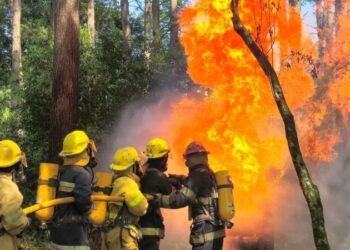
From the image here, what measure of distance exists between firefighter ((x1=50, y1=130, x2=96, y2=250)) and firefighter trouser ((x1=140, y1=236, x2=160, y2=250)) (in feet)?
3.47

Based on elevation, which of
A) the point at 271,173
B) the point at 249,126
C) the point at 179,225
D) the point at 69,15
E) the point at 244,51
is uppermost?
the point at 69,15

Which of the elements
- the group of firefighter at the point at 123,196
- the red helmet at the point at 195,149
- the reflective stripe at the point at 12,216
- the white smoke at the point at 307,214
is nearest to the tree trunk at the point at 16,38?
the white smoke at the point at 307,214

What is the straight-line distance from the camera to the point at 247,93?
964cm

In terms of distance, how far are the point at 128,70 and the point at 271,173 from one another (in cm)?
464

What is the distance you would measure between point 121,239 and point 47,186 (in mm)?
1166

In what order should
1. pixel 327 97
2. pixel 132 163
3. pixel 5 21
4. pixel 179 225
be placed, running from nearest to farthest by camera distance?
pixel 132 163 → pixel 179 225 → pixel 327 97 → pixel 5 21

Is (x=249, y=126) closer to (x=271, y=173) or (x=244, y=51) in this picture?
(x=244, y=51)

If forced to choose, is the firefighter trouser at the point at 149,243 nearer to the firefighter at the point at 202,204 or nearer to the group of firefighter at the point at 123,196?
the group of firefighter at the point at 123,196

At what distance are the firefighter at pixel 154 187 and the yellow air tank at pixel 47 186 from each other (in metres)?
1.36

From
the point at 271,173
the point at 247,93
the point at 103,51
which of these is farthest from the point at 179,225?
the point at 103,51

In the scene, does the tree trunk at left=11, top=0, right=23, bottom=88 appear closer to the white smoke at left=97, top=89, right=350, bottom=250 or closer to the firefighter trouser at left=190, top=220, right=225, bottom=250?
the white smoke at left=97, top=89, right=350, bottom=250

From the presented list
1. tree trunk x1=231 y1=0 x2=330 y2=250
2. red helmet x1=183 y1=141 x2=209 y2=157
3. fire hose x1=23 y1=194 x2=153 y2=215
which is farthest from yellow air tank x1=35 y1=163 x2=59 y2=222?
tree trunk x1=231 y1=0 x2=330 y2=250

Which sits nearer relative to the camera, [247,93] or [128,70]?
[247,93]

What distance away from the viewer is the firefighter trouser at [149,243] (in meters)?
6.19
